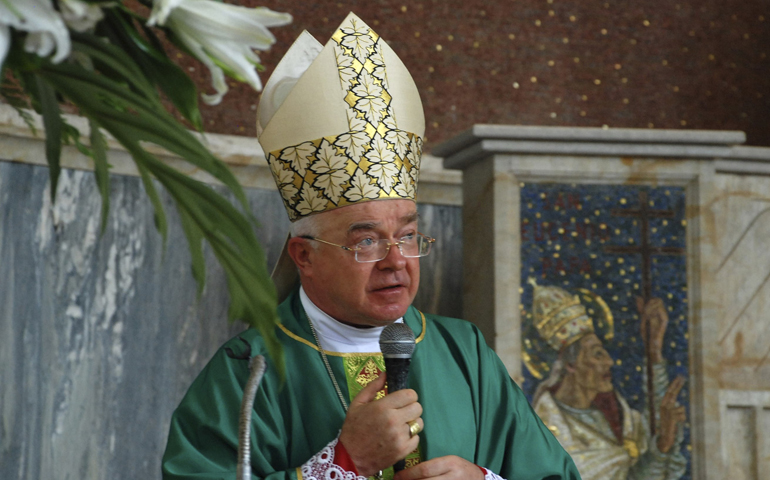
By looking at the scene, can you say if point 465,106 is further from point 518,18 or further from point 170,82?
point 170,82

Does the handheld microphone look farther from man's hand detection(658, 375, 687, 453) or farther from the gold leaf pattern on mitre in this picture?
man's hand detection(658, 375, 687, 453)

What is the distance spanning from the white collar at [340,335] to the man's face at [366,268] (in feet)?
0.10

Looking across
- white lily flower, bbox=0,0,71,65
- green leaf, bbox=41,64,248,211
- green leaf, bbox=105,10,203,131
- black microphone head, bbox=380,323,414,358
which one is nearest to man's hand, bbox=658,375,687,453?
black microphone head, bbox=380,323,414,358

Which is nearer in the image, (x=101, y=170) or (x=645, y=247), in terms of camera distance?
(x=101, y=170)

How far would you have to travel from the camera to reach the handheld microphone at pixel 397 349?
1931mm

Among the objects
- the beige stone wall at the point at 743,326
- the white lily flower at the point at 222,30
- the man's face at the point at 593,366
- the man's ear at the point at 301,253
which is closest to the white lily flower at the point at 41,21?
the white lily flower at the point at 222,30

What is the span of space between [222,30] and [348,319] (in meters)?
1.45

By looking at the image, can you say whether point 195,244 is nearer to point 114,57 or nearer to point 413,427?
point 114,57

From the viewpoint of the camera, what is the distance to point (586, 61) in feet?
14.9

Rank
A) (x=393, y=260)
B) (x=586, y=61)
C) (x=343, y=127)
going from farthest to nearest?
(x=586, y=61) < (x=343, y=127) < (x=393, y=260)

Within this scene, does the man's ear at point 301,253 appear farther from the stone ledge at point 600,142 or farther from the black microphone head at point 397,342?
the stone ledge at point 600,142

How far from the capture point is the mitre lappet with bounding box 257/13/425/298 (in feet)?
7.84

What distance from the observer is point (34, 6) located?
937mm

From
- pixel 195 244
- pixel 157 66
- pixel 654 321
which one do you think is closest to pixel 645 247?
pixel 654 321
